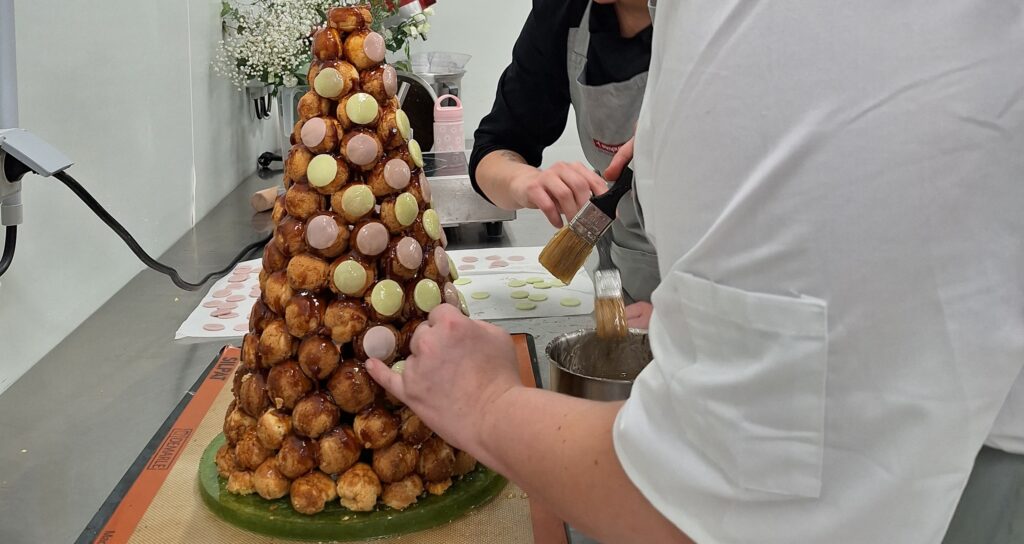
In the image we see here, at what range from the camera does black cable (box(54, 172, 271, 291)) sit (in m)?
0.95

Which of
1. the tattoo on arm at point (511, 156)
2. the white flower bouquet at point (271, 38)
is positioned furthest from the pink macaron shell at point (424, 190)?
the white flower bouquet at point (271, 38)

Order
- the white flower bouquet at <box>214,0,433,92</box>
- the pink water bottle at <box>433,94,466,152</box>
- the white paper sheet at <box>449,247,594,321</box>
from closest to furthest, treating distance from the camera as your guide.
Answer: the white paper sheet at <box>449,247,594,321</box>, the white flower bouquet at <box>214,0,433,92</box>, the pink water bottle at <box>433,94,466,152</box>

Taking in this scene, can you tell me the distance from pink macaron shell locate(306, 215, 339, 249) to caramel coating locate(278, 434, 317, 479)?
0.16 metres

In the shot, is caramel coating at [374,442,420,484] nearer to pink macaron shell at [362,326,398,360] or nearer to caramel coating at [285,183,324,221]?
pink macaron shell at [362,326,398,360]

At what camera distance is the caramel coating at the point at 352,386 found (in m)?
0.69

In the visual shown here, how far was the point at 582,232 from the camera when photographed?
0.85 metres

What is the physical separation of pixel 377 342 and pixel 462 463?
0.14 m

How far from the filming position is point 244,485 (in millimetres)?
712

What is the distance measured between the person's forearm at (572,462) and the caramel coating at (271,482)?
0.25 m

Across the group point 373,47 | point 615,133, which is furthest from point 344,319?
point 615,133

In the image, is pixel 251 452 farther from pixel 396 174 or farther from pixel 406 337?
pixel 396 174

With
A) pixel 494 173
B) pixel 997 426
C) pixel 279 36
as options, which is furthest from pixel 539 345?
pixel 279 36

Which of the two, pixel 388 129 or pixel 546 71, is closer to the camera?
pixel 388 129

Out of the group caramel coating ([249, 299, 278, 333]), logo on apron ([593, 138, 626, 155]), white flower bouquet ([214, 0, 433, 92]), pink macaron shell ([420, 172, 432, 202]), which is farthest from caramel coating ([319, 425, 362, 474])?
white flower bouquet ([214, 0, 433, 92])
